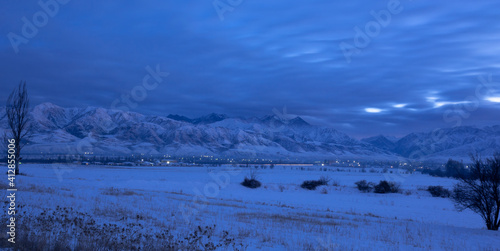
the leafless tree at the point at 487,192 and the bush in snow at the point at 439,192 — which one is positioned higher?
the leafless tree at the point at 487,192

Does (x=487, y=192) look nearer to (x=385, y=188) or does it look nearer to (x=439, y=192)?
(x=439, y=192)

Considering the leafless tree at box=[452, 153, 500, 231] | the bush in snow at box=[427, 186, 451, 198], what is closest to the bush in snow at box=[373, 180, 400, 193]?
the bush in snow at box=[427, 186, 451, 198]

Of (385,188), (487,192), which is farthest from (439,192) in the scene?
(487,192)

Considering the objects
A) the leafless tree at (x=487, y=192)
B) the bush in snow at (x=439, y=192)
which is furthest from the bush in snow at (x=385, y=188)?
the leafless tree at (x=487, y=192)

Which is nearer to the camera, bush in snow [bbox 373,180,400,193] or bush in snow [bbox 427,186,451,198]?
bush in snow [bbox 427,186,451,198]

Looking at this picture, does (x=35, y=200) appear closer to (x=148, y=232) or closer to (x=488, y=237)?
(x=148, y=232)

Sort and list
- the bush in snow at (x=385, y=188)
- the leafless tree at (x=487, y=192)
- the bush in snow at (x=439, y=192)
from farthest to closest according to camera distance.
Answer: the bush in snow at (x=385, y=188), the bush in snow at (x=439, y=192), the leafless tree at (x=487, y=192)

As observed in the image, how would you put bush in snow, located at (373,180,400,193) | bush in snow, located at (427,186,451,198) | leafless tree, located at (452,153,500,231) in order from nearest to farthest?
leafless tree, located at (452,153,500,231), bush in snow, located at (427,186,451,198), bush in snow, located at (373,180,400,193)

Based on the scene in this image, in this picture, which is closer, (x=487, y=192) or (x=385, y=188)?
(x=487, y=192)

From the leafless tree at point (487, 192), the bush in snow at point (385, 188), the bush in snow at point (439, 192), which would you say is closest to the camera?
the leafless tree at point (487, 192)

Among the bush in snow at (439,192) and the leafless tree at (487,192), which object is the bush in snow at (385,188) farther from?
the leafless tree at (487,192)

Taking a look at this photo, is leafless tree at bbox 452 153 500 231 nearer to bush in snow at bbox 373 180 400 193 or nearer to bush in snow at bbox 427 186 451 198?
bush in snow at bbox 427 186 451 198

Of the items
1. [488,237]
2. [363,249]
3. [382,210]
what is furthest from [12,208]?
[382,210]

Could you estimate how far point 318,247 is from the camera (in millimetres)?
11211
